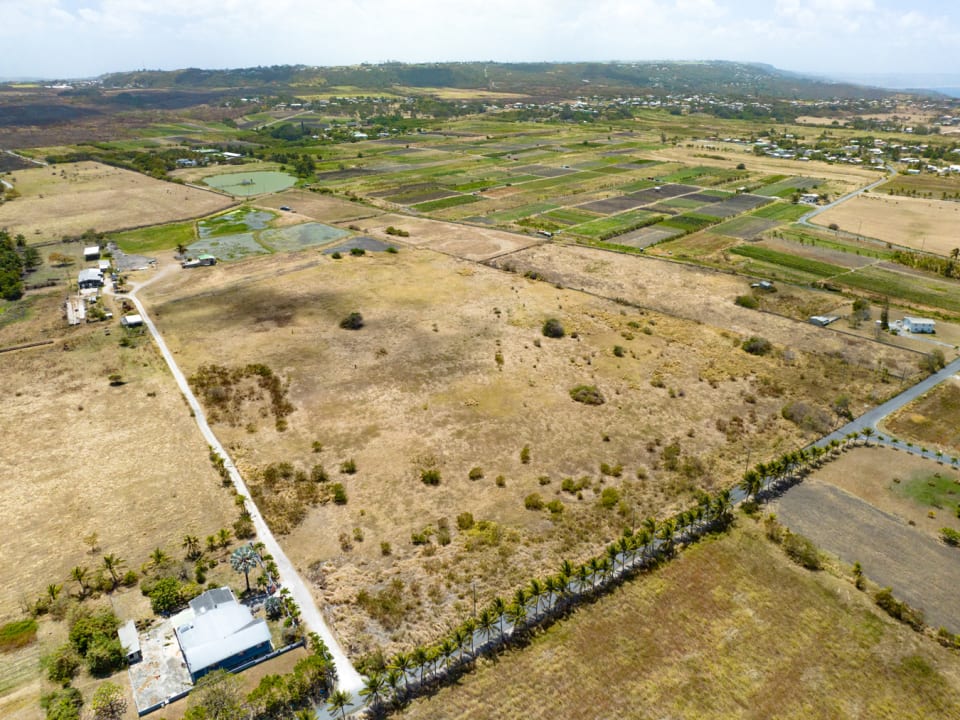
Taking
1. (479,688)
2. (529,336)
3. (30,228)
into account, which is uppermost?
(30,228)

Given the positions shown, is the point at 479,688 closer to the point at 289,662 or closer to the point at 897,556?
the point at 289,662

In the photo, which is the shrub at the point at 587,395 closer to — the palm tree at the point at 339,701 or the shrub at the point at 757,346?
the shrub at the point at 757,346

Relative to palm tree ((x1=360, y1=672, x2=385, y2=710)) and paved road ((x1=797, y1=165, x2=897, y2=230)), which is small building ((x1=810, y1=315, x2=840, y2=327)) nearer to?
paved road ((x1=797, y1=165, x2=897, y2=230))

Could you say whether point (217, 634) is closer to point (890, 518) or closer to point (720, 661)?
point (720, 661)

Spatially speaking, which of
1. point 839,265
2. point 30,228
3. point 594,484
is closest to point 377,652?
point 594,484

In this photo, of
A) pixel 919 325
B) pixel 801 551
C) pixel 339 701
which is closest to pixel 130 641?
pixel 339 701
